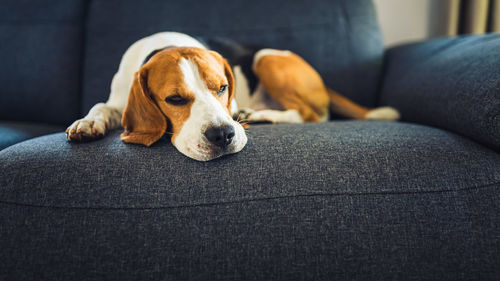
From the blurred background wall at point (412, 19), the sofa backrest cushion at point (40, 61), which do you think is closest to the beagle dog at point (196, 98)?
the sofa backrest cushion at point (40, 61)

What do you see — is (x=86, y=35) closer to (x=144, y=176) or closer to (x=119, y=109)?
(x=119, y=109)

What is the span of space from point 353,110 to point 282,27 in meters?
0.71

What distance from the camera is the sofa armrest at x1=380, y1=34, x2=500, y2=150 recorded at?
1067 mm

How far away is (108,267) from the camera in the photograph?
2.85 feet

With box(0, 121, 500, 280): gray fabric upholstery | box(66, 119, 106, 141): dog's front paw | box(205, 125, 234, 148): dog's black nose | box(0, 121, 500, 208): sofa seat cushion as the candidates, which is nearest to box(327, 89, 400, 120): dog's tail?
box(0, 121, 500, 208): sofa seat cushion

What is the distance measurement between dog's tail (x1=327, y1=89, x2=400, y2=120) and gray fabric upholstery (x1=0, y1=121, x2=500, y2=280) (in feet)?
2.37

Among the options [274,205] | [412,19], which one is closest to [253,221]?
[274,205]

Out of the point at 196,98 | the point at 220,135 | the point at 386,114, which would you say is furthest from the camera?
the point at 386,114

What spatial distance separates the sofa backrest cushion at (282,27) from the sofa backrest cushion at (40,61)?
0.14 meters

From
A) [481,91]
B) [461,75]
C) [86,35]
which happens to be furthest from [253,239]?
[86,35]

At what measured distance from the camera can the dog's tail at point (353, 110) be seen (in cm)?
168

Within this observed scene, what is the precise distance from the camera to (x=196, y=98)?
1.16 m

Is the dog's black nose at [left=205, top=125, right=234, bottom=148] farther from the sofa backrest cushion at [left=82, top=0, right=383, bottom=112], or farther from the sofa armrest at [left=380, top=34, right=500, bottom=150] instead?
the sofa backrest cushion at [left=82, top=0, right=383, bottom=112]

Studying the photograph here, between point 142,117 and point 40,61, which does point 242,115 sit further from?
point 40,61
